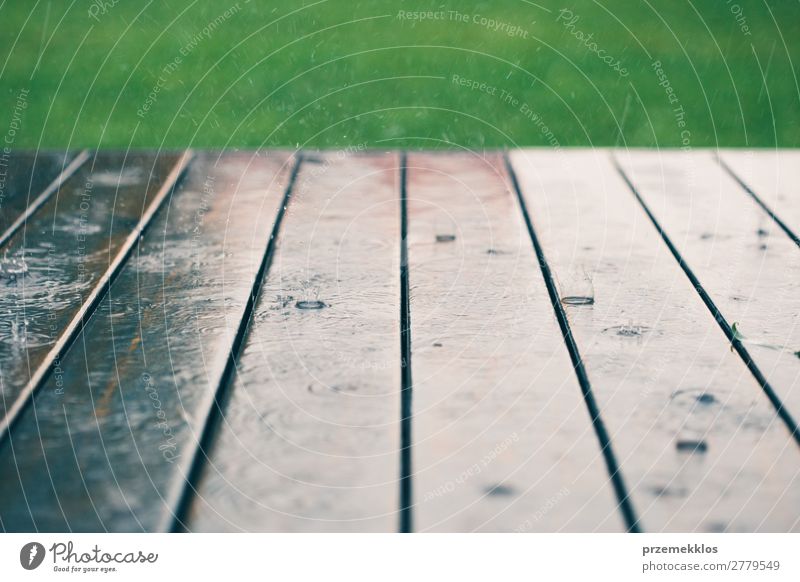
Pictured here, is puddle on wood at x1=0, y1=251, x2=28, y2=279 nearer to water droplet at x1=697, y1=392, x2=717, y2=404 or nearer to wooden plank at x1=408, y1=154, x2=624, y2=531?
wooden plank at x1=408, y1=154, x2=624, y2=531

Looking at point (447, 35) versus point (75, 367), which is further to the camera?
point (447, 35)

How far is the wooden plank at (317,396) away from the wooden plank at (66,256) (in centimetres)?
25

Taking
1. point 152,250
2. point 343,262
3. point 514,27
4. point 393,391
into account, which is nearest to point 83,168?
point 152,250

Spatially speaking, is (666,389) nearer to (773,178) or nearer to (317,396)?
(317,396)

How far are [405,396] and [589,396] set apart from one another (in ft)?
0.73

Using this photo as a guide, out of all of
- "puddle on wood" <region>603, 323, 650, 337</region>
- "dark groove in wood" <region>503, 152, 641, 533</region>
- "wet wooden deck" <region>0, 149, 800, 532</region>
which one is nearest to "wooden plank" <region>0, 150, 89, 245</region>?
"wet wooden deck" <region>0, 149, 800, 532</region>

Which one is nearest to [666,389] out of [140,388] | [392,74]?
[140,388]

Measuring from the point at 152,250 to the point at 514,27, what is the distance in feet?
6.97

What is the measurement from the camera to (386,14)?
365 centimetres

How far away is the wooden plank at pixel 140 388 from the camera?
111 centimetres

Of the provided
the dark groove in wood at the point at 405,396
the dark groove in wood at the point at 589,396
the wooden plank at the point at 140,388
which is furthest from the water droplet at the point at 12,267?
the dark groove in wood at the point at 589,396
